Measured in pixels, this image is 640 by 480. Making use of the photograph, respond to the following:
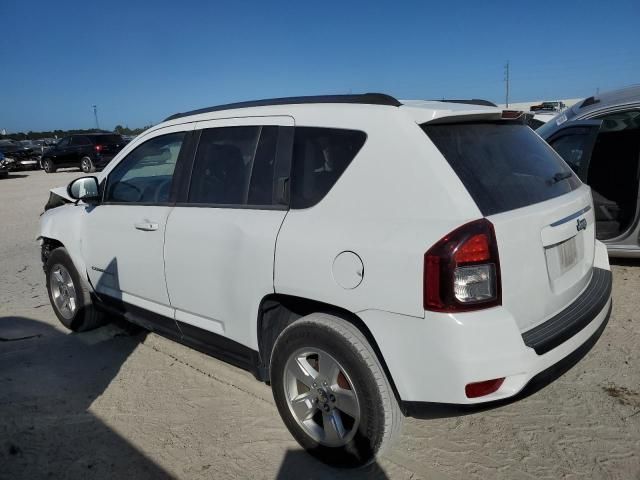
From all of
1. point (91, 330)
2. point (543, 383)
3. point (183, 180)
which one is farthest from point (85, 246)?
point (543, 383)

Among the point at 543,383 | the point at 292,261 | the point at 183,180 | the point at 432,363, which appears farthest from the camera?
the point at 183,180

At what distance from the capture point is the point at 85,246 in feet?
13.4

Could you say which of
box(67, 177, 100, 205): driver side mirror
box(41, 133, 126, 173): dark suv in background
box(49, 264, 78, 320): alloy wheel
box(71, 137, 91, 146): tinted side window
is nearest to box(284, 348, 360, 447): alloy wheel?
box(67, 177, 100, 205): driver side mirror

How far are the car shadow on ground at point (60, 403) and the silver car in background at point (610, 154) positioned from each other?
4.52 meters

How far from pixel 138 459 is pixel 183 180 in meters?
1.65

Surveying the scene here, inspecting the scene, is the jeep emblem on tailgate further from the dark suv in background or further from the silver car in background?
the dark suv in background

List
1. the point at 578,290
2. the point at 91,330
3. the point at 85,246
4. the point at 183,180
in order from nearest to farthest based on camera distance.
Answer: the point at 578,290 < the point at 183,180 < the point at 85,246 < the point at 91,330

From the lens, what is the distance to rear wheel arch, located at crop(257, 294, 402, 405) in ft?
7.98

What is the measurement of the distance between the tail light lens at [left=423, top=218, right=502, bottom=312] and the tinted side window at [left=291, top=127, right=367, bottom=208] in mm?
670

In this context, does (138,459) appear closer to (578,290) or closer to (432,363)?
(432,363)

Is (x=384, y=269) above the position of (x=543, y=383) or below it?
above

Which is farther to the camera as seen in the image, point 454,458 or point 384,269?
point 454,458

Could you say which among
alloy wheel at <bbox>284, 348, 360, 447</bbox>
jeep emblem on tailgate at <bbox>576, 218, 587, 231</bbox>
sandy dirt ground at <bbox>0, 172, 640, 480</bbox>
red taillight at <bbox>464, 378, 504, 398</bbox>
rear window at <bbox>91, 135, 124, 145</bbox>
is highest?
rear window at <bbox>91, 135, 124, 145</bbox>

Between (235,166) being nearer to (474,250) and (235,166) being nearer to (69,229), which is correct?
(474,250)
